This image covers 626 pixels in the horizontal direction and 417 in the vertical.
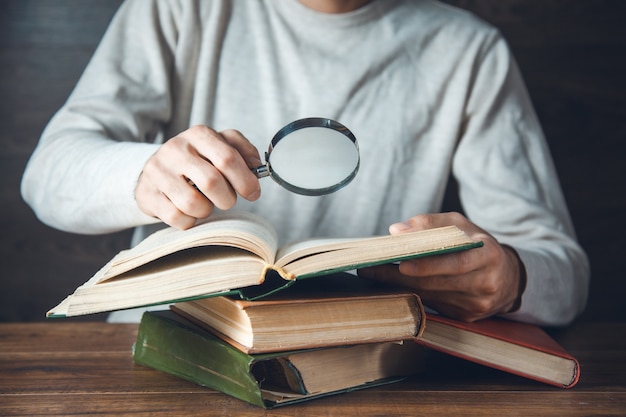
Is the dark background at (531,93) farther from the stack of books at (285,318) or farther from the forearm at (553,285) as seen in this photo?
the stack of books at (285,318)

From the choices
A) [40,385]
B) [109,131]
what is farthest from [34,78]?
[40,385]

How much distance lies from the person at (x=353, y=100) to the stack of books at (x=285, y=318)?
1.91 feet

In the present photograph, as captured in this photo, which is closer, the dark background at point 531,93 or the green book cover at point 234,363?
the green book cover at point 234,363

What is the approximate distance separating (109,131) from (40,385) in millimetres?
684

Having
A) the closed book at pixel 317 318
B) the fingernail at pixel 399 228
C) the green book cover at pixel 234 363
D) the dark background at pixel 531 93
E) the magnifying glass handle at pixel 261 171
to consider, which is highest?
the fingernail at pixel 399 228

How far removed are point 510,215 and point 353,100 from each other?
47 centimetres

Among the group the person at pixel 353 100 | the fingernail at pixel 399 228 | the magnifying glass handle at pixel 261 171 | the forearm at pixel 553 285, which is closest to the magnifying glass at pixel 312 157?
the magnifying glass handle at pixel 261 171

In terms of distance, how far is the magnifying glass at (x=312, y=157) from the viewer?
2.93 ft

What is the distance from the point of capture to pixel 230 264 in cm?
74

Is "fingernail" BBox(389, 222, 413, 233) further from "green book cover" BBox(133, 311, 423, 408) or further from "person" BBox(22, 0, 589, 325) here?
"person" BBox(22, 0, 589, 325)

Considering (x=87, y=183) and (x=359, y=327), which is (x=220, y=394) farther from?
(x=87, y=183)

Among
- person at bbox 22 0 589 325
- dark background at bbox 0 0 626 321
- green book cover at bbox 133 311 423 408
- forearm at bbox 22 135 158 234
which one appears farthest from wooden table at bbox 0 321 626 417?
dark background at bbox 0 0 626 321

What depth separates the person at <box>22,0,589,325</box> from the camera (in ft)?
4.84

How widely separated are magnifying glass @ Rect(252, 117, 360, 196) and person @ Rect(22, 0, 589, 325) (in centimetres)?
57
